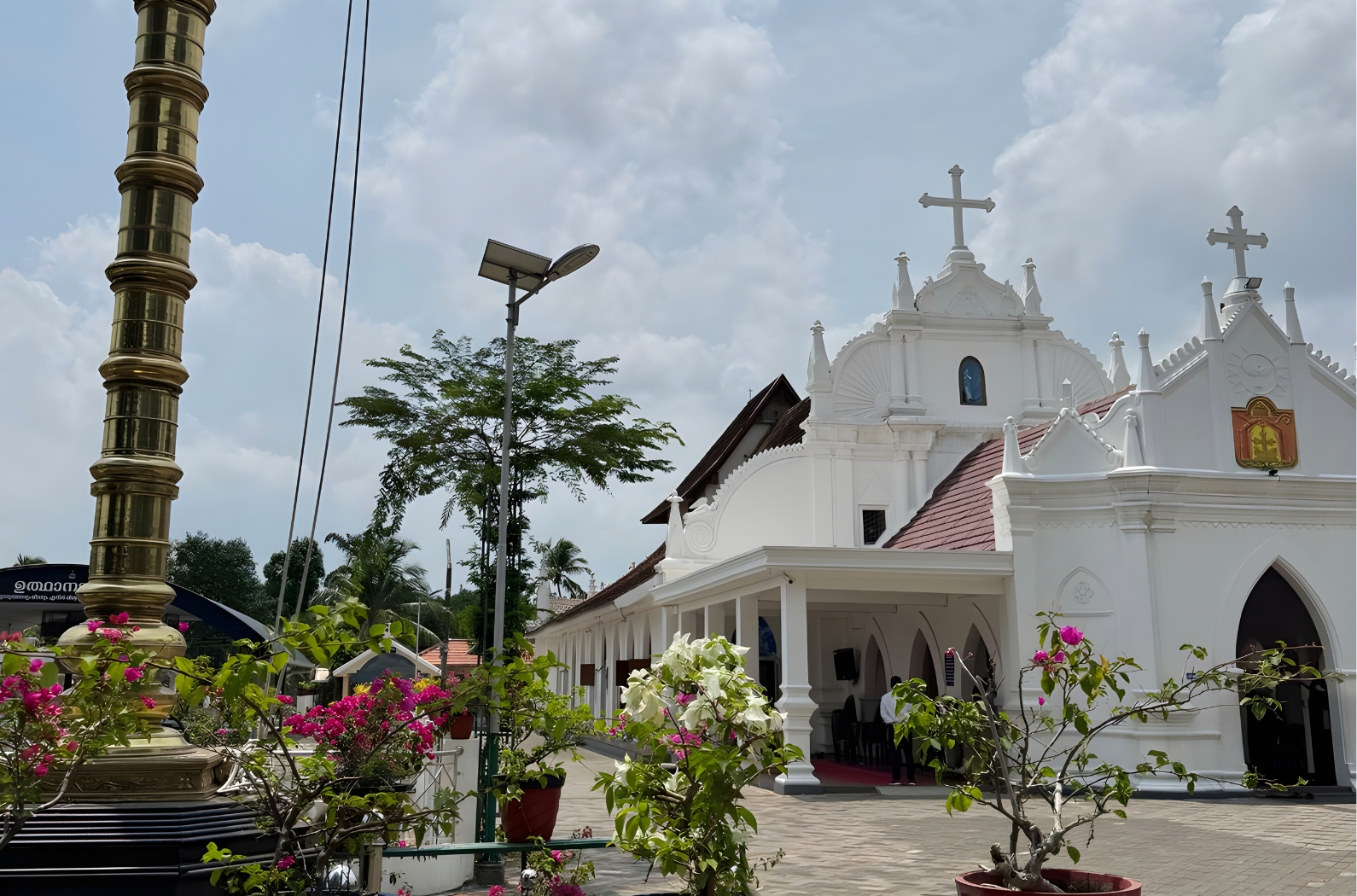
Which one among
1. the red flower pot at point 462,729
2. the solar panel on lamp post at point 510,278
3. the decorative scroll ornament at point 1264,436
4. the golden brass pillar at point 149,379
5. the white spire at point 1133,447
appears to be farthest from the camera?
the decorative scroll ornament at point 1264,436

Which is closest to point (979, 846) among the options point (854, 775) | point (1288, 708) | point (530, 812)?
point (530, 812)

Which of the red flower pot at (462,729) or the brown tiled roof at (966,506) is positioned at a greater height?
the brown tiled roof at (966,506)

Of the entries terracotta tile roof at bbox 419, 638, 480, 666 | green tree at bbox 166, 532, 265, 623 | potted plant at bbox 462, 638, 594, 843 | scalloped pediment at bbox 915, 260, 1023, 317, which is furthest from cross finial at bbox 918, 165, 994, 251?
green tree at bbox 166, 532, 265, 623

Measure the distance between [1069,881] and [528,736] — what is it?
4.47 metres

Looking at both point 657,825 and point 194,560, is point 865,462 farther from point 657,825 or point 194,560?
point 194,560

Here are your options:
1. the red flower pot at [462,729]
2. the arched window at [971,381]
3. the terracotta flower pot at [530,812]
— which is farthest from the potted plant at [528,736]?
the arched window at [971,381]

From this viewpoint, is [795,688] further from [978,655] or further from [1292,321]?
[1292,321]

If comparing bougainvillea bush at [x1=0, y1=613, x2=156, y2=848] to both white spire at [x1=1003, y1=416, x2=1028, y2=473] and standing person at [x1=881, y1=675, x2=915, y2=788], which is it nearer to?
standing person at [x1=881, y1=675, x2=915, y2=788]

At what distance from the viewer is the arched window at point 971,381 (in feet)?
70.6

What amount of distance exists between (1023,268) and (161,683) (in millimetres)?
20935

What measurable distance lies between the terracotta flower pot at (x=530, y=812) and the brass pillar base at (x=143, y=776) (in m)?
4.47

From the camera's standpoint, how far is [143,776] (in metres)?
4.25

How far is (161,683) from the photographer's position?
4527 mm

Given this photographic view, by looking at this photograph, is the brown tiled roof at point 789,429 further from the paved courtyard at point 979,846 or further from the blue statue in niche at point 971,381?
the paved courtyard at point 979,846
